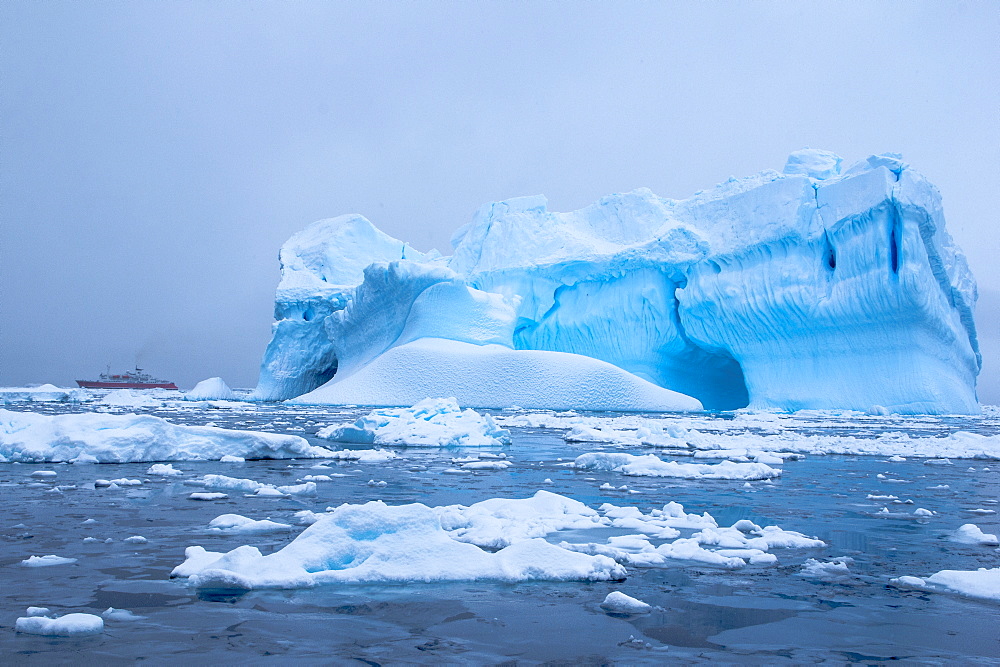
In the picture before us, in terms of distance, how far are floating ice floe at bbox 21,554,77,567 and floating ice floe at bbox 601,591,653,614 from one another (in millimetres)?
2066

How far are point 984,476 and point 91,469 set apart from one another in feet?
26.0

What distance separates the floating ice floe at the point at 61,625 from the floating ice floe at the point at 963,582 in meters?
2.80

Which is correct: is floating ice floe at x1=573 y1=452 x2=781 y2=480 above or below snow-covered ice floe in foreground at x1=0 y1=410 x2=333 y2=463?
below

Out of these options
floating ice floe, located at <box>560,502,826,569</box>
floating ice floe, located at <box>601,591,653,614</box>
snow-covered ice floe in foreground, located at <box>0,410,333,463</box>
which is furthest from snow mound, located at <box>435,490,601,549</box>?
snow-covered ice floe in foreground, located at <box>0,410,333,463</box>

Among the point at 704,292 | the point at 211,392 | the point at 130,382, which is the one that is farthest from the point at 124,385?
the point at 704,292

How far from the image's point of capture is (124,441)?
6.73m

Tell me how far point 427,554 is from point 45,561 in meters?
1.47

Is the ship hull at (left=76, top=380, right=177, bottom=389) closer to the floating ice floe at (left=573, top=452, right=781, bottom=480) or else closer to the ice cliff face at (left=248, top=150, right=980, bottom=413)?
the ice cliff face at (left=248, top=150, right=980, bottom=413)

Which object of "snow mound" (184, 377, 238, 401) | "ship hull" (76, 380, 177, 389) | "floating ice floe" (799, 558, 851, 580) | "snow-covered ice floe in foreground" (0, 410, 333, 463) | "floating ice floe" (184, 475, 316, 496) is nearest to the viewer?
"floating ice floe" (799, 558, 851, 580)

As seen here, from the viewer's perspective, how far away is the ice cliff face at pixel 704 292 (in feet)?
63.1

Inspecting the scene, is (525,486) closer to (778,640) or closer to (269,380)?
(778,640)

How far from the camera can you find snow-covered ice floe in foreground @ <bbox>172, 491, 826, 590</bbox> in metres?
2.66

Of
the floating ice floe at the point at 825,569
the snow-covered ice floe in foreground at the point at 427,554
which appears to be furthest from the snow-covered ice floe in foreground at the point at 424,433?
the floating ice floe at the point at 825,569

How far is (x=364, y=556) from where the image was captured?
2.86 metres
